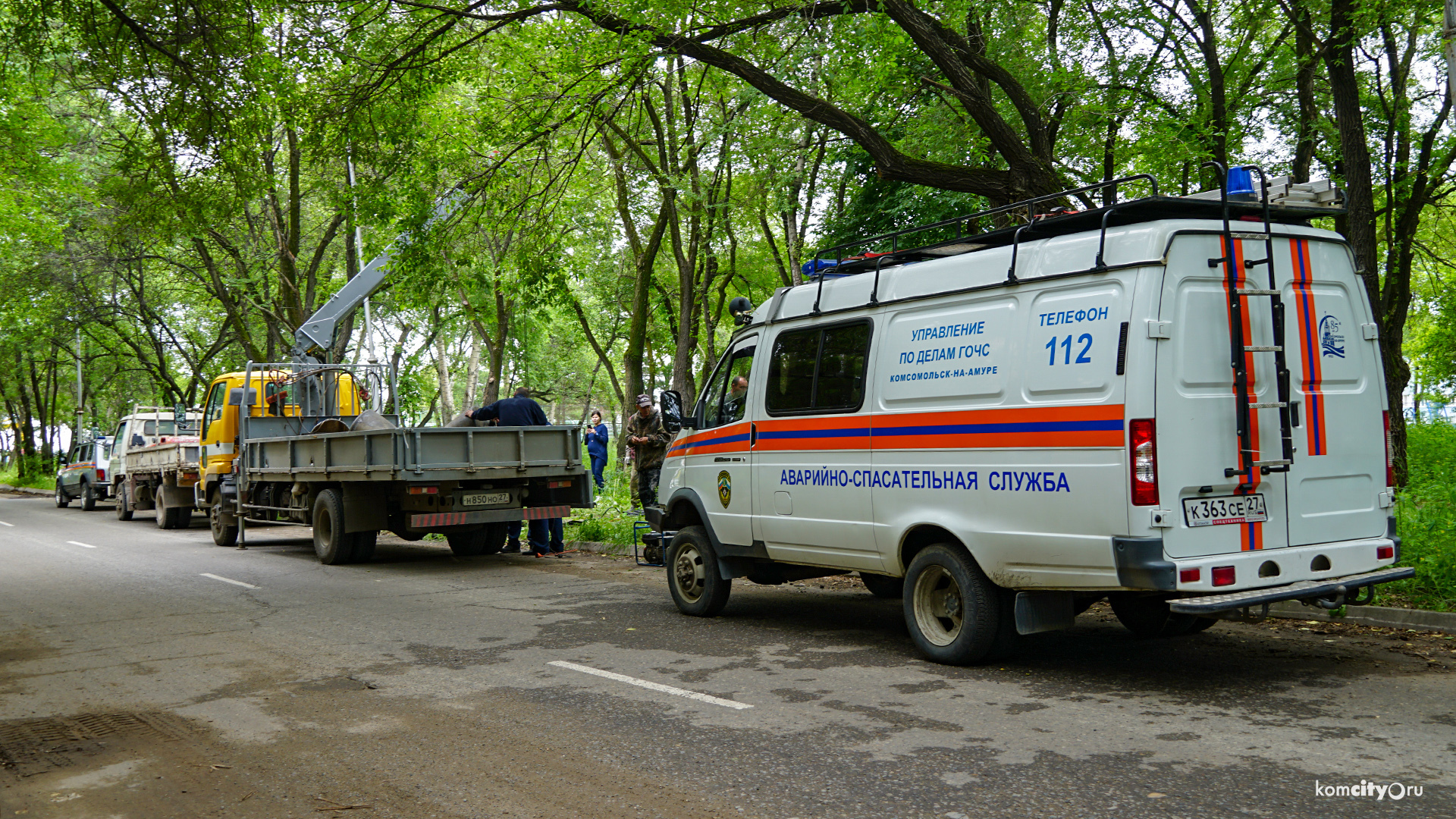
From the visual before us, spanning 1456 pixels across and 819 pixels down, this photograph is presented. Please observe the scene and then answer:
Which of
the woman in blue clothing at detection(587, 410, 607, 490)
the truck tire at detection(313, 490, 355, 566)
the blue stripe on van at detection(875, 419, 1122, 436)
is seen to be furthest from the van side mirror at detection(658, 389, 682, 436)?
the woman in blue clothing at detection(587, 410, 607, 490)

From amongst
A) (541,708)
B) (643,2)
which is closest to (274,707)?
(541,708)

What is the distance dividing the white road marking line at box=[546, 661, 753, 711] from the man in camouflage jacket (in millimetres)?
6768

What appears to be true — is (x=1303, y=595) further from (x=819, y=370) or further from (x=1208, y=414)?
(x=819, y=370)

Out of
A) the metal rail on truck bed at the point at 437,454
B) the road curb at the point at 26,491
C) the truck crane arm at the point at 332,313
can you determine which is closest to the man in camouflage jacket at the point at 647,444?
the metal rail on truck bed at the point at 437,454

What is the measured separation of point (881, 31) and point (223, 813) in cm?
939

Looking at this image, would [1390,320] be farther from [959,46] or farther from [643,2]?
[643,2]

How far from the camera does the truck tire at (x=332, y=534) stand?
13.6 m

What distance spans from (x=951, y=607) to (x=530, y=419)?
27.8ft

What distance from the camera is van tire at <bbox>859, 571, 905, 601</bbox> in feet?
29.5

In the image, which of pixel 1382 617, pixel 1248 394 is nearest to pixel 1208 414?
pixel 1248 394

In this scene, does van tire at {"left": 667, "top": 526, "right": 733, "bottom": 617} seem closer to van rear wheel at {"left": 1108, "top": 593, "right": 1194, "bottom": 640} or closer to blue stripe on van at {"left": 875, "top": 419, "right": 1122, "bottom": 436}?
blue stripe on van at {"left": 875, "top": 419, "right": 1122, "bottom": 436}

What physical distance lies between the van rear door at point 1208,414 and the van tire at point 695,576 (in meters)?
3.96

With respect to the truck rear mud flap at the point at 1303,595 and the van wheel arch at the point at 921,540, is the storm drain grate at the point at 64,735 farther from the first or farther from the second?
the truck rear mud flap at the point at 1303,595

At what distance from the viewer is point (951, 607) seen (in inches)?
269
